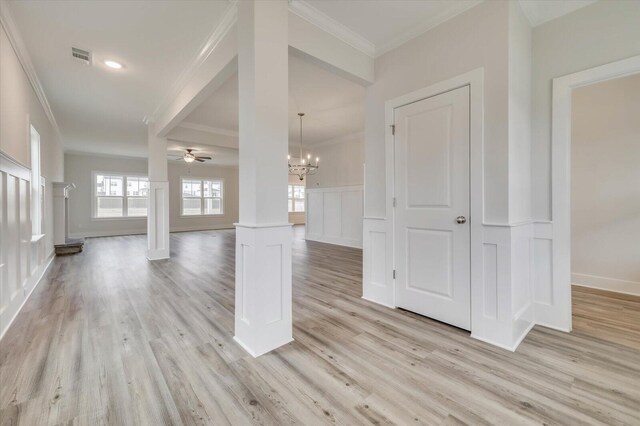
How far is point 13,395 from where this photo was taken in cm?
153

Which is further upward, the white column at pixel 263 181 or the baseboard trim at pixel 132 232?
the white column at pixel 263 181

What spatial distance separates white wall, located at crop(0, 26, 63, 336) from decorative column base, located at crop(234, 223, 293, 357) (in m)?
2.02

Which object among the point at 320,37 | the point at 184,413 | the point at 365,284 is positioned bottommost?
the point at 184,413

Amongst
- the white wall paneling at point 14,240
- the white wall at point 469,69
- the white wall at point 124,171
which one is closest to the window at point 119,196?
the white wall at point 124,171

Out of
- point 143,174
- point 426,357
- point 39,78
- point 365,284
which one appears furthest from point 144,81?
point 143,174

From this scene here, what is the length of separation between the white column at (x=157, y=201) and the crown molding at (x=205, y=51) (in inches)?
44.0

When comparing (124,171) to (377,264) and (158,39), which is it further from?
(377,264)

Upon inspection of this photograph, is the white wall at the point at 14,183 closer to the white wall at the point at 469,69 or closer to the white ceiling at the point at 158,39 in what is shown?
the white ceiling at the point at 158,39

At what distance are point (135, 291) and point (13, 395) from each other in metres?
1.98

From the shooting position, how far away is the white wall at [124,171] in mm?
8617

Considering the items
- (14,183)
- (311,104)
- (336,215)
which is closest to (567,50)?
(311,104)

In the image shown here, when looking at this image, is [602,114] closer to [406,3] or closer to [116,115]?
[406,3]

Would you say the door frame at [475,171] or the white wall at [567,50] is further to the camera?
the door frame at [475,171]

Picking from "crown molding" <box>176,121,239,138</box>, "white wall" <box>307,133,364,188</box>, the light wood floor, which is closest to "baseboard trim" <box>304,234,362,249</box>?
"white wall" <box>307,133,364,188</box>
